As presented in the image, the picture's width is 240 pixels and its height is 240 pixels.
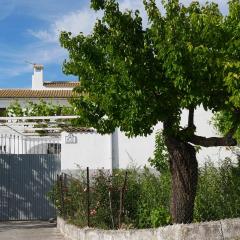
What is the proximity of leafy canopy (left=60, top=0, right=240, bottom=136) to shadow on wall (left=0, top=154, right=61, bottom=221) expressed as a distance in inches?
411

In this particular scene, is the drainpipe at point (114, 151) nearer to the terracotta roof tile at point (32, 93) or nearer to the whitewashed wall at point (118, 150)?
the whitewashed wall at point (118, 150)

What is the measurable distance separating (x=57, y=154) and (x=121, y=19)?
455 inches

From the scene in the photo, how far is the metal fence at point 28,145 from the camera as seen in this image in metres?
24.3

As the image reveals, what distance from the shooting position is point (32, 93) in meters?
42.1

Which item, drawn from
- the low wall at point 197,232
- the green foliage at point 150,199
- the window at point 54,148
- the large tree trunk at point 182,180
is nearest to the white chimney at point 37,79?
the window at point 54,148

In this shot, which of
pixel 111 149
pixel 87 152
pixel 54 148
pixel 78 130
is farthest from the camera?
pixel 54 148

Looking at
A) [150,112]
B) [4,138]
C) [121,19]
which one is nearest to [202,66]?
[150,112]

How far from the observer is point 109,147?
20344mm

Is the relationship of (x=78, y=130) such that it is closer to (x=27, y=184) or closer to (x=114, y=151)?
(x=114, y=151)

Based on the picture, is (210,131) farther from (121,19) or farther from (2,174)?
(121,19)

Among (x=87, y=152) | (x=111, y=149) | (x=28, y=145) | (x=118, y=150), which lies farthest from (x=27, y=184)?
(x=118, y=150)

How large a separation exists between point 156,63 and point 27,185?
12262mm

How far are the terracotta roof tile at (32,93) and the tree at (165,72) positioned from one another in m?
28.2

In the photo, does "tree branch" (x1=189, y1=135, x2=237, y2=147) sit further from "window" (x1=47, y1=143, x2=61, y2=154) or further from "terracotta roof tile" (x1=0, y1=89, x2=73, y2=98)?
"terracotta roof tile" (x1=0, y1=89, x2=73, y2=98)
